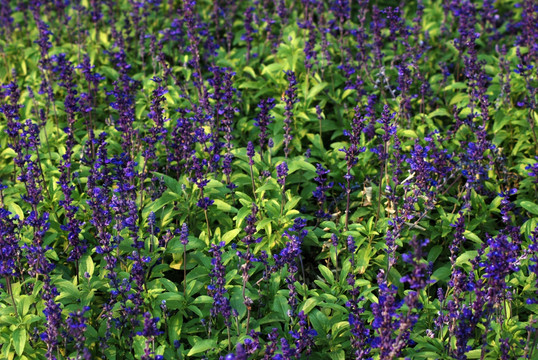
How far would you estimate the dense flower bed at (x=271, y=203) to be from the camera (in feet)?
16.0

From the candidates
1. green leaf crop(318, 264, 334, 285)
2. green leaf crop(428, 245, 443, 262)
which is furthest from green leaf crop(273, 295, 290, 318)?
green leaf crop(428, 245, 443, 262)

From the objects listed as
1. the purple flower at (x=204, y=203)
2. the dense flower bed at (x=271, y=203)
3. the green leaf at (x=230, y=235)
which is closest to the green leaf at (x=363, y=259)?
the dense flower bed at (x=271, y=203)

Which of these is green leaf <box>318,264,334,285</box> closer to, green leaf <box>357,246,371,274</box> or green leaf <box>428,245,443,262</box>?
green leaf <box>357,246,371,274</box>

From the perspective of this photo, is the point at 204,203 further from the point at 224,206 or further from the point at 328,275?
the point at 328,275

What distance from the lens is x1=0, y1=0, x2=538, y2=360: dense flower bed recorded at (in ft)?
16.0

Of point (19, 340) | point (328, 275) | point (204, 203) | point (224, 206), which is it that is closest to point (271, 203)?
point (224, 206)

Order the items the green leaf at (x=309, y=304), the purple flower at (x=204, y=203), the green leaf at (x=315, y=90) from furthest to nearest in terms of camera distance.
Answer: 1. the green leaf at (x=315, y=90)
2. the purple flower at (x=204, y=203)
3. the green leaf at (x=309, y=304)

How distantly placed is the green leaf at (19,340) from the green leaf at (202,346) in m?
1.23

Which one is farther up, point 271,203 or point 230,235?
point 271,203

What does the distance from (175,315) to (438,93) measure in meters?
4.87

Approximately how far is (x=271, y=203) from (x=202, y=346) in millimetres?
1747

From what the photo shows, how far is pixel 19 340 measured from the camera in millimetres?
4738

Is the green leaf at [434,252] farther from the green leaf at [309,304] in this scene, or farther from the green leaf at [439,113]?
the green leaf at [439,113]

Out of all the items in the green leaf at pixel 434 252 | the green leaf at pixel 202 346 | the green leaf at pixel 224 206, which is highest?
the green leaf at pixel 224 206
